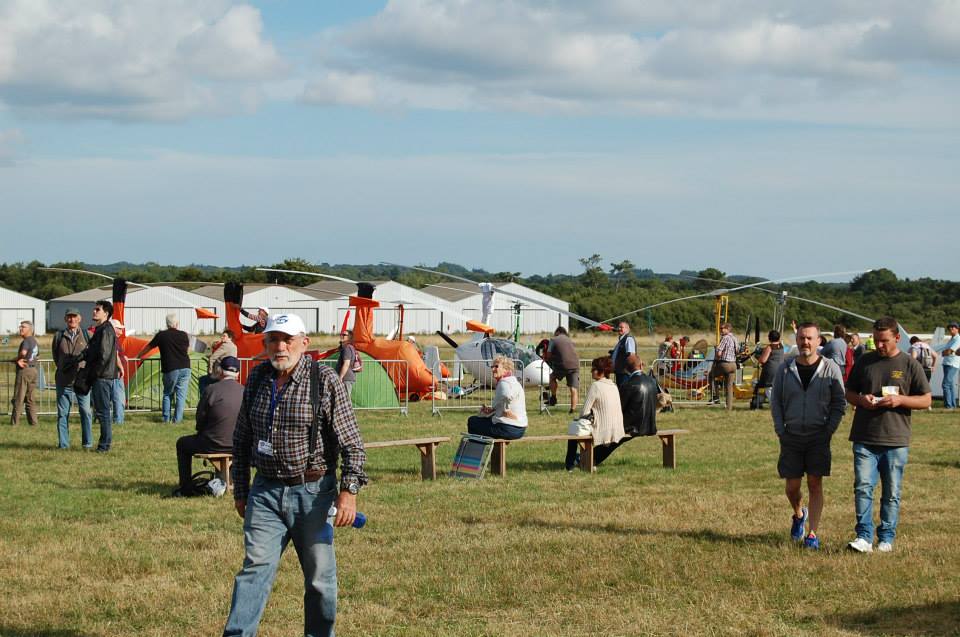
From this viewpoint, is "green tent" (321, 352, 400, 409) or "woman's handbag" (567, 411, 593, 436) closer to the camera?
"woman's handbag" (567, 411, 593, 436)

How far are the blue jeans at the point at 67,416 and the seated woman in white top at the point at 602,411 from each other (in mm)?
6078

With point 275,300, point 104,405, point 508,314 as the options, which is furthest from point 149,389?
point 508,314

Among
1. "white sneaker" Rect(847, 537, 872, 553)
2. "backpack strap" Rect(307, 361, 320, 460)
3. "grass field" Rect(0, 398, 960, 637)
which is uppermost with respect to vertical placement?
"backpack strap" Rect(307, 361, 320, 460)

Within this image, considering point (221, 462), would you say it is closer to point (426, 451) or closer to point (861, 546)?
point (426, 451)

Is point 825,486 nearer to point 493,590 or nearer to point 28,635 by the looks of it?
point 493,590

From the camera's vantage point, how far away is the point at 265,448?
5.13 m

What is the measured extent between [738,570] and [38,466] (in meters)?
8.51

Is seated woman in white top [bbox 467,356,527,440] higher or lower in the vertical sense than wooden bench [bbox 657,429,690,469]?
higher

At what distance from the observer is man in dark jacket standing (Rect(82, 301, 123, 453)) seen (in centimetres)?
1374

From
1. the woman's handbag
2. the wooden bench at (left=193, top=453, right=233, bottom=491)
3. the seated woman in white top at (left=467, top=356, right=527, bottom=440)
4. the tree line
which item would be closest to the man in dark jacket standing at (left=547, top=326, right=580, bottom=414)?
the woman's handbag

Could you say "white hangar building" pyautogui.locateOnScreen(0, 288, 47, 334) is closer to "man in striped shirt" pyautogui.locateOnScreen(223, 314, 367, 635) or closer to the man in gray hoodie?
the man in gray hoodie

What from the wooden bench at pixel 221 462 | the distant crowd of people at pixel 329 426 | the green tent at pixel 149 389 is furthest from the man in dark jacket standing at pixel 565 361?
the wooden bench at pixel 221 462

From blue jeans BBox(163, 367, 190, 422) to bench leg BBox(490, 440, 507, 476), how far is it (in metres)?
6.92

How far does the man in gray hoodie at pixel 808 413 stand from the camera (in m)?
8.05
